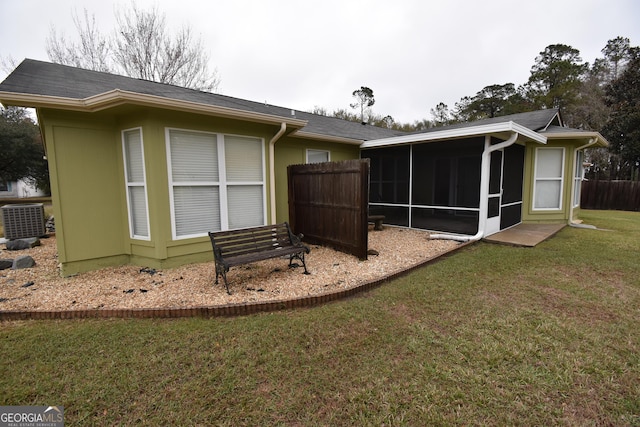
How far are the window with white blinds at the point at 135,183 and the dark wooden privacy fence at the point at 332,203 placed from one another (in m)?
3.02

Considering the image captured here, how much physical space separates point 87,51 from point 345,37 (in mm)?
14059

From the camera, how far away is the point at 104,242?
500cm

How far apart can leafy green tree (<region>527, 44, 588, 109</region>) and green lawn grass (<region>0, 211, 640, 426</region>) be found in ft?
93.6

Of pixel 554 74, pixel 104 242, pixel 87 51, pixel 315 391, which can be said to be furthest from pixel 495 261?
pixel 554 74

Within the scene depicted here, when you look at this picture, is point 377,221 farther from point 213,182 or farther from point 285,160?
point 213,182

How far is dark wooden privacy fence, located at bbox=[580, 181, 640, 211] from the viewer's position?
1566 cm

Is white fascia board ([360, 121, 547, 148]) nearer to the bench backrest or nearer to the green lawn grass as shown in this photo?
the green lawn grass

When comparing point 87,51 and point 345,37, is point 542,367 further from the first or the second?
point 87,51

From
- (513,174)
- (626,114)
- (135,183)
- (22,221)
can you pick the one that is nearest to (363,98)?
(626,114)

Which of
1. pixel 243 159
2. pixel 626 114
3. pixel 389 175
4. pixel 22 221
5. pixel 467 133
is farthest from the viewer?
pixel 626 114

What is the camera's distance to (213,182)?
520 cm

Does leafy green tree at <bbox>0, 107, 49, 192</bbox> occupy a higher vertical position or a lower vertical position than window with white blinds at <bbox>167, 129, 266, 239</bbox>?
higher

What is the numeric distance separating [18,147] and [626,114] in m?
40.2

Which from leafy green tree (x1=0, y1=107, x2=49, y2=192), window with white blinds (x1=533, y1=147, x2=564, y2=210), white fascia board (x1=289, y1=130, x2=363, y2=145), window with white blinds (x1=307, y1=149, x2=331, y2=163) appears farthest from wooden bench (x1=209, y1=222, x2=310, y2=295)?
leafy green tree (x1=0, y1=107, x2=49, y2=192)
